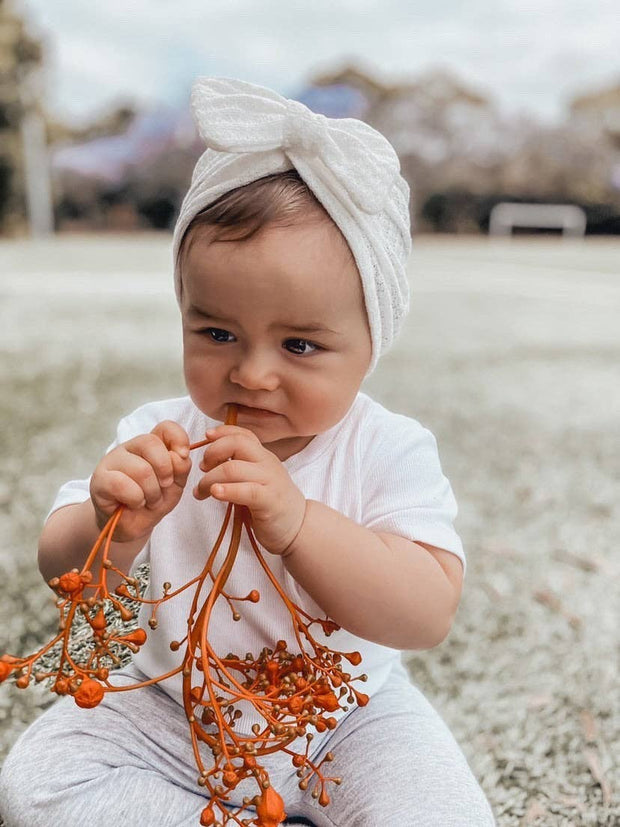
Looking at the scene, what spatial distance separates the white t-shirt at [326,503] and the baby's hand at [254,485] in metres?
0.20

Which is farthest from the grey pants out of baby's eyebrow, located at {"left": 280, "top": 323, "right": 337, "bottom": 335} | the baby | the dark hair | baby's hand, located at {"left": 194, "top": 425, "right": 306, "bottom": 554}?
the dark hair

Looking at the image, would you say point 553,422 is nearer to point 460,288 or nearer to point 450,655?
point 450,655

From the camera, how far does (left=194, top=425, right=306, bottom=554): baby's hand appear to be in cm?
97

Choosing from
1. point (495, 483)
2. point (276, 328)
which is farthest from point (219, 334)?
point (495, 483)

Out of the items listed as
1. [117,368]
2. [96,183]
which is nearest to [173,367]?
[117,368]

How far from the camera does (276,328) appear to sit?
1.07 m

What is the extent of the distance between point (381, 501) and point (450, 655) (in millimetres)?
790

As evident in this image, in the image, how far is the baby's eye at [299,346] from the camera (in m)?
1.10

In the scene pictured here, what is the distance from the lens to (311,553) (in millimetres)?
1064

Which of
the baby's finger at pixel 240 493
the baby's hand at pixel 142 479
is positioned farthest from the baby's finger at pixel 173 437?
the baby's finger at pixel 240 493

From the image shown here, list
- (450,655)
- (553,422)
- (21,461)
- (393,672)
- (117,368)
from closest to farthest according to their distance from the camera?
1. (393,672)
2. (450,655)
3. (21,461)
4. (553,422)
5. (117,368)

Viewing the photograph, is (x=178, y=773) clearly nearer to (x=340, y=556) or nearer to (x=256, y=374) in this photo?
(x=340, y=556)

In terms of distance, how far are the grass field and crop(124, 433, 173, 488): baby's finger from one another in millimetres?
737

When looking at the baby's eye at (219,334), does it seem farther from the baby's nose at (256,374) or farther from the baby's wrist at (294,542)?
the baby's wrist at (294,542)
